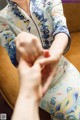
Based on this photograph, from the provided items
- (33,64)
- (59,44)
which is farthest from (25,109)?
(59,44)

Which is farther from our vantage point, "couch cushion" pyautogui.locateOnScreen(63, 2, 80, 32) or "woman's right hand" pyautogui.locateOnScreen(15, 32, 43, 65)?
"couch cushion" pyautogui.locateOnScreen(63, 2, 80, 32)

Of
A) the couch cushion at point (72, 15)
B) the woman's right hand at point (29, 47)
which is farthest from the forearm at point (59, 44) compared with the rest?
the couch cushion at point (72, 15)

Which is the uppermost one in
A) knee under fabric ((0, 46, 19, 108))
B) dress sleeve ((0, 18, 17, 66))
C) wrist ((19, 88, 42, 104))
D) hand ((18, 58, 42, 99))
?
dress sleeve ((0, 18, 17, 66))

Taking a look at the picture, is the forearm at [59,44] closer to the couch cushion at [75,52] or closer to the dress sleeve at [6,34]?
the dress sleeve at [6,34]

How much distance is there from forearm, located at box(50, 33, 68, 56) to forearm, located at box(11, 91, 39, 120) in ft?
0.82

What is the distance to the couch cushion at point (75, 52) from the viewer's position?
107 cm

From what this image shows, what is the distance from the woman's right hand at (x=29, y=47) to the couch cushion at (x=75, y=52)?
21.9 inches

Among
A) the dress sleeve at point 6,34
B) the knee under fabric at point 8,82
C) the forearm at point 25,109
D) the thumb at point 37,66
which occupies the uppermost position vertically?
the dress sleeve at point 6,34

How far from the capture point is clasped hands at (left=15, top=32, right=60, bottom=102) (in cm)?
43

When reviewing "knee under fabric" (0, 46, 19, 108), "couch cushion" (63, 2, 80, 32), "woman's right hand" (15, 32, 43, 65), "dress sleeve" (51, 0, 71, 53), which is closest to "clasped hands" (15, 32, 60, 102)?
"woman's right hand" (15, 32, 43, 65)

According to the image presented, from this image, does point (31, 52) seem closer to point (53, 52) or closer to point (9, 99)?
point (53, 52)

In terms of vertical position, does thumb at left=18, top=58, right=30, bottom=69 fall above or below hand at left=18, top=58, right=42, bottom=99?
above

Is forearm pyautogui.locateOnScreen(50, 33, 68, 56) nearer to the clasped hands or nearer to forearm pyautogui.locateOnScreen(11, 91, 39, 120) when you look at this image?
the clasped hands

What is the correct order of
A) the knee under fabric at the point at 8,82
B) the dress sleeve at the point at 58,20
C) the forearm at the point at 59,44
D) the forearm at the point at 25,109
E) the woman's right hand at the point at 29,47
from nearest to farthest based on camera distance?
the forearm at the point at 25,109 → the woman's right hand at the point at 29,47 → the forearm at the point at 59,44 → the dress sleeve at the point at 58,20 → the knee under fabric at the point at 8,82
